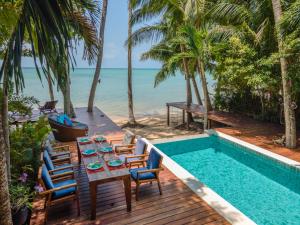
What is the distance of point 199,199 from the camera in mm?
4285

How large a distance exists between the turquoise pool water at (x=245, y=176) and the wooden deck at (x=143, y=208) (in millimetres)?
1326

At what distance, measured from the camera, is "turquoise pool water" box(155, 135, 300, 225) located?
4.67 m

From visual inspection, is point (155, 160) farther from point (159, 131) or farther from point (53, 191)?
point (159, 131)

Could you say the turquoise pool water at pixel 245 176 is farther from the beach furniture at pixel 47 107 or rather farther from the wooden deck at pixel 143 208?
the beach furniture at pixel 47 107

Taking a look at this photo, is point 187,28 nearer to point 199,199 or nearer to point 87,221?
point 199,199

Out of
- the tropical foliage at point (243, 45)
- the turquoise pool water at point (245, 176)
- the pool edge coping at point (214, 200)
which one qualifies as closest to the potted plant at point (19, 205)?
the pool edge coping at point (214, 200)

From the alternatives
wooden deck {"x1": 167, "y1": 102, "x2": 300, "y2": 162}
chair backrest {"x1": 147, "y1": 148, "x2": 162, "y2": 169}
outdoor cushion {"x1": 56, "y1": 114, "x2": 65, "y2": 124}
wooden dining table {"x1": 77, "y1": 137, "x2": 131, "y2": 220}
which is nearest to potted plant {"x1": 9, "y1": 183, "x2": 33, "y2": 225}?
wooden dining table {"x1": 77, "y1": 137, "x2": 131, "y2": 220}

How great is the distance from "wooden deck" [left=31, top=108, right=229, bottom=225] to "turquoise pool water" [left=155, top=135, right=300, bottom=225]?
4.35 feet

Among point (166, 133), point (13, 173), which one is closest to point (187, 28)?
point (166, 133)

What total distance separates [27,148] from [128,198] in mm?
2473

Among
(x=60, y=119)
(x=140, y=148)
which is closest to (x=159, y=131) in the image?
(x=60, y=119)

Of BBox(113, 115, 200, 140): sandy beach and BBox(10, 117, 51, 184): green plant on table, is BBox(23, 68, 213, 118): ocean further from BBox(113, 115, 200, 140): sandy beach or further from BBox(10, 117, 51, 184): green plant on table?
BBox(113, 115, 200, 140): sandy beach

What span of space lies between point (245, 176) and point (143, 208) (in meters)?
3.48

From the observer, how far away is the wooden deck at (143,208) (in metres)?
3.68
